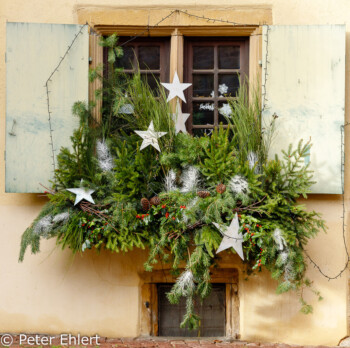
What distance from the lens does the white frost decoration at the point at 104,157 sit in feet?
16.9

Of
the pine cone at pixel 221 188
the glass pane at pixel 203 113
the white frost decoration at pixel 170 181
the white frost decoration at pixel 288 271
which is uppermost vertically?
the glass pane at pixel 203 113

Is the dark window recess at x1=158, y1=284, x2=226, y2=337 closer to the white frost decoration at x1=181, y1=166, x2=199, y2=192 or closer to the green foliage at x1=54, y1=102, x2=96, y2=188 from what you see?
the white frost decoration at x1=181, y1=166, x2=199, y2=192

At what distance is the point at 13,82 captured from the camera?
17.7 feet

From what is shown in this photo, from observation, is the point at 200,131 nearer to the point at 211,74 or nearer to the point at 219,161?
the point at 211,74

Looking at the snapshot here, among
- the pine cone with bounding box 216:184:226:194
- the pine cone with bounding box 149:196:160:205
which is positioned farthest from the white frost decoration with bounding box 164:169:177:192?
the pine cone with bounding box 216:184:226:194

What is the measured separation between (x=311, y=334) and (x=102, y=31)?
10.4 feet

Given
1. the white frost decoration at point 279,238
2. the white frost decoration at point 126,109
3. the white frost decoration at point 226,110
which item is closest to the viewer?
the white frost decoration at point 279,238

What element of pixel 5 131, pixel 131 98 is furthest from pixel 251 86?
pixel 5 131

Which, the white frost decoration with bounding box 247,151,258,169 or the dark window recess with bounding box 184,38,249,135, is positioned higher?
the dark window recess with bounding box 184,38,249,135

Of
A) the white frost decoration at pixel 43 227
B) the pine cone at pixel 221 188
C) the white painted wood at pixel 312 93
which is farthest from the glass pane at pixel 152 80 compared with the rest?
the white frost decoration at pixel 43 227

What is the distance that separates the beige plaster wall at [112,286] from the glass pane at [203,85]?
63 cm

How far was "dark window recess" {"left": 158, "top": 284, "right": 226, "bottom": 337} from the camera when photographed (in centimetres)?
555

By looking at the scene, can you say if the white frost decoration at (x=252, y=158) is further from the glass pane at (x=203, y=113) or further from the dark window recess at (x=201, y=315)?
the dark window recess at (x=201, y=315)

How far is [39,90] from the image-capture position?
5402 mm
